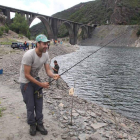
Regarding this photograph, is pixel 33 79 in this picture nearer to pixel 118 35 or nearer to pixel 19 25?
pixel 19 25

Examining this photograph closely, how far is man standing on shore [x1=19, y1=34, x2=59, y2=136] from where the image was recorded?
3.71 m

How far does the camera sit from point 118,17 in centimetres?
9819

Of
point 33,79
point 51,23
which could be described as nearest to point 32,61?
point 33,79

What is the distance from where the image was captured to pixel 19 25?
56.1 meters

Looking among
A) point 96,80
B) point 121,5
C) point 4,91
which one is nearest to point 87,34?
point 121,5

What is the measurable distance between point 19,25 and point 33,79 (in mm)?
56702

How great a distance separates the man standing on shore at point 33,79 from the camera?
12.2ft

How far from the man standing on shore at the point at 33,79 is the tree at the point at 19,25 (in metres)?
55.9

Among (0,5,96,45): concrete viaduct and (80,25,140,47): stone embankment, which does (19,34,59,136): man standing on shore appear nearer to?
(0,5,96,45): concrete viaduct

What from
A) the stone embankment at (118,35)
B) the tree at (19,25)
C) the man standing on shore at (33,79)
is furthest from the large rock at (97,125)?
the stone embankment at (118,35)

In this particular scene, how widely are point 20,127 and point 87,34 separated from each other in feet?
337

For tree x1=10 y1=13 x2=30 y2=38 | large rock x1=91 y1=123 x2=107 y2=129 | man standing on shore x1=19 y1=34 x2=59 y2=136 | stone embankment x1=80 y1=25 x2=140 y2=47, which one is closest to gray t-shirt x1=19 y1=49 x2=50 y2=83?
man standing on shore x1=19 y1=34 x2=59 y2=136

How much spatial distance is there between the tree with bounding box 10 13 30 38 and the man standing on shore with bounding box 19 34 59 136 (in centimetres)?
5586

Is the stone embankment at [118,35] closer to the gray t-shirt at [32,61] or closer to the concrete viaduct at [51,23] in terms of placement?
the concrete viaduct at [51,23]
